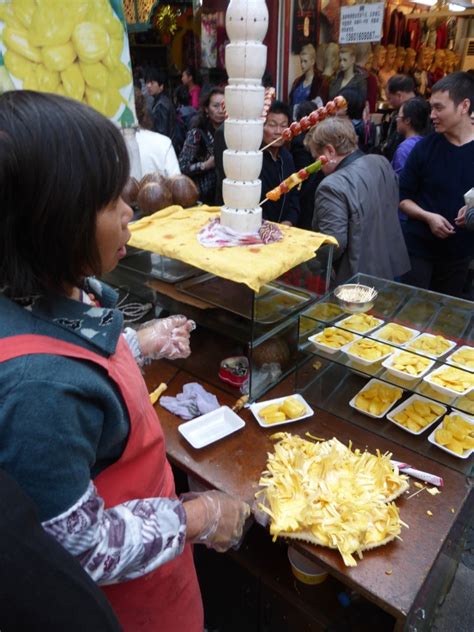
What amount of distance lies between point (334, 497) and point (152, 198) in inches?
59.5

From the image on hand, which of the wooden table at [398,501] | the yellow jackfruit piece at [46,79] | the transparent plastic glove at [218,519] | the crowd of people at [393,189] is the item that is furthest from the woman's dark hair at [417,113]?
the transparent plastic glove at [218,519]

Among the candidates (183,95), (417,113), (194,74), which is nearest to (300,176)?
(417,113)

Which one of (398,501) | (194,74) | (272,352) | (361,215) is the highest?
(194,74)

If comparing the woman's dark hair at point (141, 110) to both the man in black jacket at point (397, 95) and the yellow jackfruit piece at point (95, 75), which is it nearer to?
the yellow jackfruit piece at point (95, 75)

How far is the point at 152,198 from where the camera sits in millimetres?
2117

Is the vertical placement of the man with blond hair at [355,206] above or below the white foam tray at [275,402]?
above

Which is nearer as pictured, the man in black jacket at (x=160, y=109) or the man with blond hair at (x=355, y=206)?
the man with blond hair at (x=355, y=206)

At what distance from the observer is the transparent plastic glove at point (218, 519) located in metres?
1.05

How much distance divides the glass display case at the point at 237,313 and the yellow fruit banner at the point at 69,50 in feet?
2.98

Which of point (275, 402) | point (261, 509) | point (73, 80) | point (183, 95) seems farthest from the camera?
point (183, 95)

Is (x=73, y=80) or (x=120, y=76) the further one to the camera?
(x=120, y=76)

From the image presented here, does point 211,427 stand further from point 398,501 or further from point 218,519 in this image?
point 398,501

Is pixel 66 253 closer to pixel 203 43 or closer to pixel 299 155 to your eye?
pixel 299 155

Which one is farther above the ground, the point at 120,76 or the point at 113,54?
the point at 113,54
